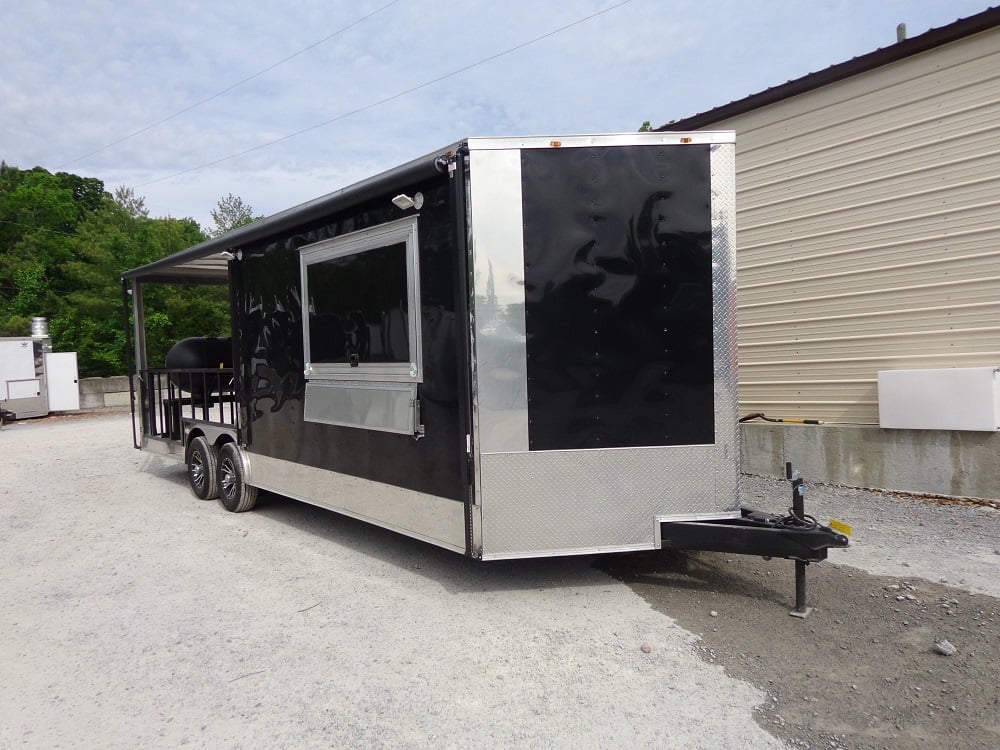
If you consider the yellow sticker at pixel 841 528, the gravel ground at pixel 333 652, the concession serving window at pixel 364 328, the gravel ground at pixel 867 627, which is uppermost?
the concession serving window at pixel 364 328

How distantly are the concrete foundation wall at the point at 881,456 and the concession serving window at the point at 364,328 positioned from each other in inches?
180

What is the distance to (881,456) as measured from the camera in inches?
259

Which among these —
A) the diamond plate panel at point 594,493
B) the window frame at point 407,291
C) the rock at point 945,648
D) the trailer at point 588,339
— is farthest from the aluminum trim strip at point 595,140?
the rock at point 945,648

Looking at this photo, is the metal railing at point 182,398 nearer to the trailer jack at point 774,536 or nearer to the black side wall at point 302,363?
the black side wall at point 302,363

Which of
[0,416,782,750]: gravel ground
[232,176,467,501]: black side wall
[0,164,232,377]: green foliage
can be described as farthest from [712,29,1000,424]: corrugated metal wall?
[0,164,232,377]: green foliage

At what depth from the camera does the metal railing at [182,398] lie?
729 cm

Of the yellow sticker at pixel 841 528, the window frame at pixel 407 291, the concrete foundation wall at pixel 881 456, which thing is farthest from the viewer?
the concrete foundation wall at pixel 881 456

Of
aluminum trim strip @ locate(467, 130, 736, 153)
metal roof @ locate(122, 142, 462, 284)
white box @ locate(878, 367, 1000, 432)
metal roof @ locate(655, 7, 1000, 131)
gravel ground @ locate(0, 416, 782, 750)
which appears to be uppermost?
metal roof @ locate(655, 7, 1000, 131)

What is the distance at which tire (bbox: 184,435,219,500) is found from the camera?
23.8 ft

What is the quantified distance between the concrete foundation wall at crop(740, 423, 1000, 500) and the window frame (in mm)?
4595

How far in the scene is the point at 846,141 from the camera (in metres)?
6.84

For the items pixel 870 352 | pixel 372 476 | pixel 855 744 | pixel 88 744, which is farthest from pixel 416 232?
pixel 870 352

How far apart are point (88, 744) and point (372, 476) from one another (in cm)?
239

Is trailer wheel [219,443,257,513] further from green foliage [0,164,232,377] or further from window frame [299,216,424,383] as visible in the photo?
green foliage [0,164,232,377]
